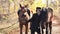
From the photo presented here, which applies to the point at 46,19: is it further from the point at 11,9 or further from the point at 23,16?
the point at 11,9

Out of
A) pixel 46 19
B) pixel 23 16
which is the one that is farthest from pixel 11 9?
pixel 46 19

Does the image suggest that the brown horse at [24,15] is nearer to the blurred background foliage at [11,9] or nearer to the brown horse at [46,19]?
the blurred background foliage at [11,9]

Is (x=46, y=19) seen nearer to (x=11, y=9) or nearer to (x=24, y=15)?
(x=24, y=15)

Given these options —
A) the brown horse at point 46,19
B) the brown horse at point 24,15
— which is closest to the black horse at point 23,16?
the brown horse at point 24,15

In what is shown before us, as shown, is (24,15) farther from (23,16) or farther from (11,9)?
(11,9)

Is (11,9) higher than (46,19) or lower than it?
higher

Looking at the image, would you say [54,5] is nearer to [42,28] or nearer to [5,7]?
[42,28]

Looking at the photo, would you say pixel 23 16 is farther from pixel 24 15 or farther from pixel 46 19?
pixel 46 19

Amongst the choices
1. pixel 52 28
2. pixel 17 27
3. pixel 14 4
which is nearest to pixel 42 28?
pixel 52 28

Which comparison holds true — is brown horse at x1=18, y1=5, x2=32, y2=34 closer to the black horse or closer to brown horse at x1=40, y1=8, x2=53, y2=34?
the black horse

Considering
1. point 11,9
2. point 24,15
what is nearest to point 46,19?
point 24,15

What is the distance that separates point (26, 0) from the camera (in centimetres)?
218

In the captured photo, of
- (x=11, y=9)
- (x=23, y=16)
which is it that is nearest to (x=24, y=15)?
(x=23, y=16)

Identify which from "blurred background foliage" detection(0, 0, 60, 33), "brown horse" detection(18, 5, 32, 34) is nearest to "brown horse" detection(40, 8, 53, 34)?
"blurred background foliage" detection(0, 0, 60, 33)
